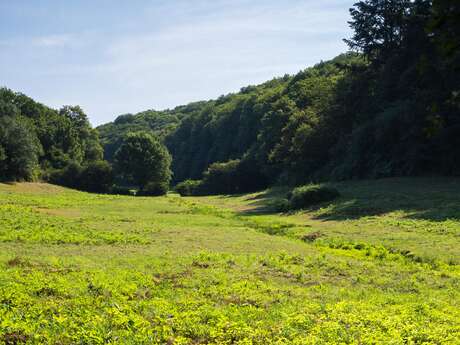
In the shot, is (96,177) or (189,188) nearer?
(96,177)

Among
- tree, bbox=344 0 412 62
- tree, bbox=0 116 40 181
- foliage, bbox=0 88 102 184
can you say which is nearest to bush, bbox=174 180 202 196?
foliage, bbox=0 88 102 184

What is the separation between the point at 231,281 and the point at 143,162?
76137 mm

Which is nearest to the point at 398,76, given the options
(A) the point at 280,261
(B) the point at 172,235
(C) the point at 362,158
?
(C) the point at 362,158

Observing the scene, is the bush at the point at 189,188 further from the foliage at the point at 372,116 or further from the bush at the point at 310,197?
the bush at the point at 310,197

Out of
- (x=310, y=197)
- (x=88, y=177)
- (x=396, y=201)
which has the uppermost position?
(x=88, y=177)

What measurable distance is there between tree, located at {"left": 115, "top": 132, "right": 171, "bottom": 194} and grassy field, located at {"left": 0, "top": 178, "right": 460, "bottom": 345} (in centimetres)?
5452

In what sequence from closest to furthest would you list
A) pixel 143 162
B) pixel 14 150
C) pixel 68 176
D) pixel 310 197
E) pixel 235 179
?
pixel 310 197
pixel 14 150
pixel 143 162
pixel 68 176
pixel 235 179

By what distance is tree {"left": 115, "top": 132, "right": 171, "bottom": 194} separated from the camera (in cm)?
9238

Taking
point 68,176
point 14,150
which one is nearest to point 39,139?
point 68,176

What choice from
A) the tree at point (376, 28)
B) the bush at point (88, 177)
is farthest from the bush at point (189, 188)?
the tree at point (376, 28)

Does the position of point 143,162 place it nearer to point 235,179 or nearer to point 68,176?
point 68,176

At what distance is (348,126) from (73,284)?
63.2 metres

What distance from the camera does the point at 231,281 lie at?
1788cm

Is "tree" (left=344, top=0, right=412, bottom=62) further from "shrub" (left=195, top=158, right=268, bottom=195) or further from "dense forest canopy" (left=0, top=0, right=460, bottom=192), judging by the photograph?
"shrub" (left=195, top=158, right=268, bottom=195)
